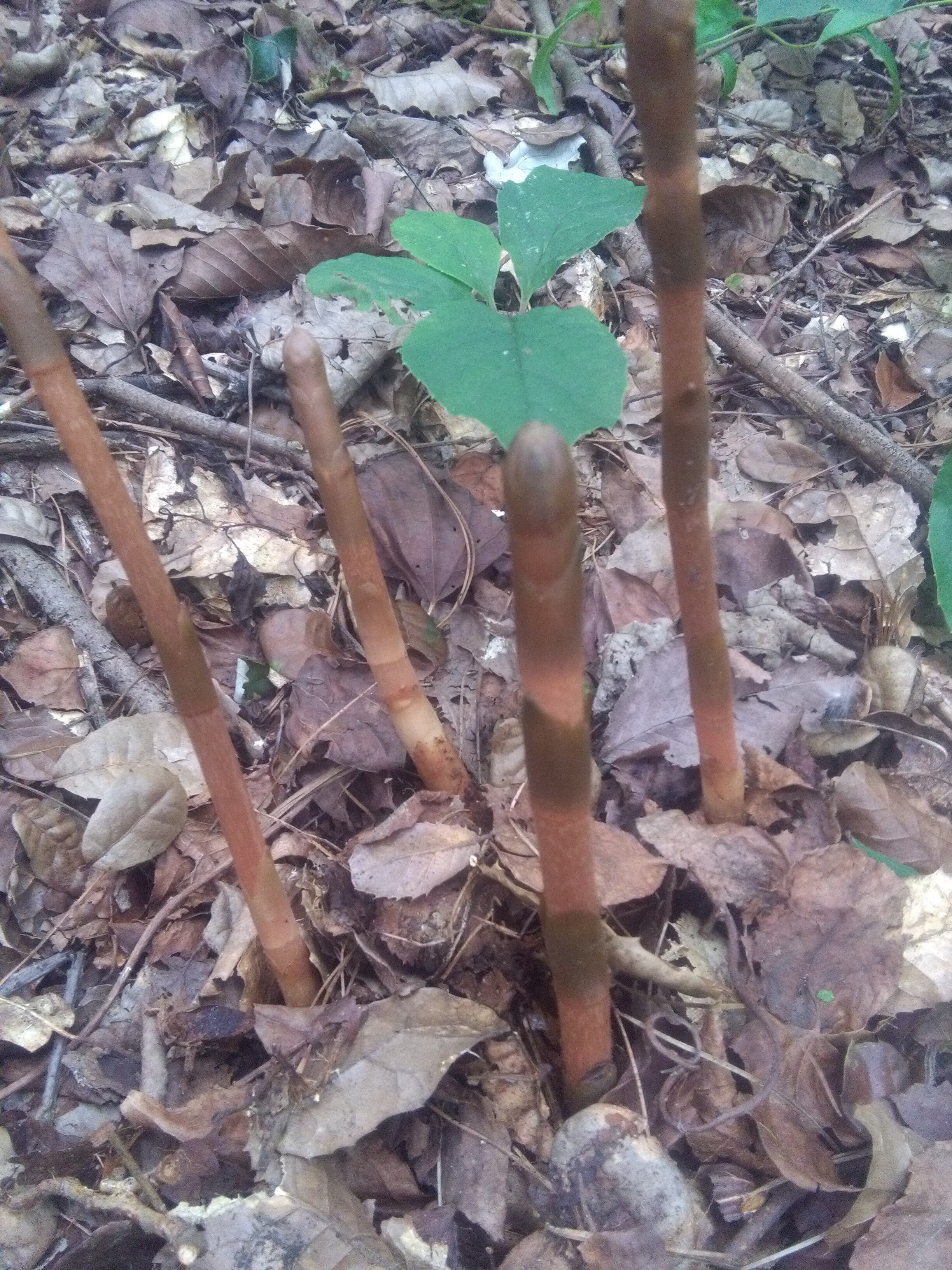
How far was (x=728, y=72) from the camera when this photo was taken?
3.41 metres

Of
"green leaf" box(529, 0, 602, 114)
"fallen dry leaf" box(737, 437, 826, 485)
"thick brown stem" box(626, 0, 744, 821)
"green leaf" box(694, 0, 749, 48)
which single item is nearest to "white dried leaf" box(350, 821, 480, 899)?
"thick brown stem" box(626, 0, 744, 821)

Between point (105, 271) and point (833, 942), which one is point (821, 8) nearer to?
point (105, 271)

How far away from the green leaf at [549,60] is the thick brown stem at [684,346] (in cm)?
219

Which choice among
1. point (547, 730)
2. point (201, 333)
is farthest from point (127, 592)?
point (547, 730)

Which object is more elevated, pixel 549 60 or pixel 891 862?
pixel 549 60

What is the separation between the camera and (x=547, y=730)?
0.96 metres

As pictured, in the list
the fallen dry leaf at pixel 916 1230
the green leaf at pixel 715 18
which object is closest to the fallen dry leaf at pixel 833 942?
the fallen dry leaf at pixel 916 1230

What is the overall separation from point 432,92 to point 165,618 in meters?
2.98

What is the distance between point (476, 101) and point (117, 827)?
2.98 m

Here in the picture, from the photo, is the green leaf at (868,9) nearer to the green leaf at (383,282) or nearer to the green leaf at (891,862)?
the green leaf at (383,282)

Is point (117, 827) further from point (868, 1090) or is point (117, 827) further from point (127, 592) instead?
point (868, 1090)

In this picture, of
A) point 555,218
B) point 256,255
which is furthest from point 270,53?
point 555,218

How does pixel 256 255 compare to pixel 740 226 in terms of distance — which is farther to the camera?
pixel 740 226

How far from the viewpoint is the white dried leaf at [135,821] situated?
1737 millimetres
